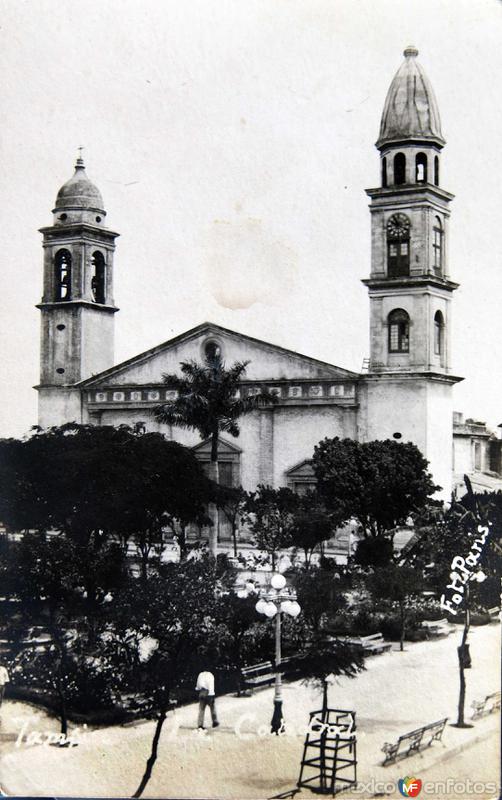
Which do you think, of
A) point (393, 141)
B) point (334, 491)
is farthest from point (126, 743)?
point (393, 141)

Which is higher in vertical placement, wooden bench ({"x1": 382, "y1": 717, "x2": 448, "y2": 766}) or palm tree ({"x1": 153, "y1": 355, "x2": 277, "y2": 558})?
palm tree ({"x1": 153, "y1": 355, "x2": 277, "y2": 558})

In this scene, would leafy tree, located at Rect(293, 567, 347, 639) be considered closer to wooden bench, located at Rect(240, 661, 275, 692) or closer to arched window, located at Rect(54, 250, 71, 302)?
wooden bench, located at Rect(240, 661, 275, 692)

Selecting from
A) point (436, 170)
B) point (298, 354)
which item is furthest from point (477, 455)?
point (436, 170)

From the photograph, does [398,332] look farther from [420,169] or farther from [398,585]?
[398,585]

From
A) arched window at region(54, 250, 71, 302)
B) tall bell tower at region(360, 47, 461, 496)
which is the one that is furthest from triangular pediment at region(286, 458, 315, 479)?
arched window at region(54, 250, 71, 302)

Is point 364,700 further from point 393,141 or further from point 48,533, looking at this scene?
point 393,141

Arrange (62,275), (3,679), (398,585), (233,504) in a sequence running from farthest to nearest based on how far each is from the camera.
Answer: (62,275), (233,504), (398,585), (3,679)
